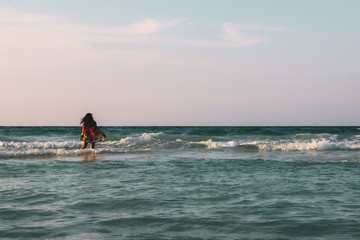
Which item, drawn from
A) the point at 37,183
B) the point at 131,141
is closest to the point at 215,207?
the point at 37,183

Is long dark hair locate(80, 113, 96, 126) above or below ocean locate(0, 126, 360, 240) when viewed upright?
above

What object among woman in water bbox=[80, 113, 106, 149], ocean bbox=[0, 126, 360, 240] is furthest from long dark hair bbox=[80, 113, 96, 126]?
ocean bbox=[0, 126, 360, 240]

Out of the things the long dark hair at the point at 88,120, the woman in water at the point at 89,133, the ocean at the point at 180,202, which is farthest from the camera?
the long dark hair at the point at 88,120

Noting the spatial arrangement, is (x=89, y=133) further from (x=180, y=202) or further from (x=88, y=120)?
(x=180, y=202)

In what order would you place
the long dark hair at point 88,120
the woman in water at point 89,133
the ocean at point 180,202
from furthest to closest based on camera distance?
the long dark hair at point 88,120, the woman in water at point 89,133, the ocean at point 180,202

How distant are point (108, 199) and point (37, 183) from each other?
229 cm

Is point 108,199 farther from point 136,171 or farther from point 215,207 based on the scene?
point 136,171

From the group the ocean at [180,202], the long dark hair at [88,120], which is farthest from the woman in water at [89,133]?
the ocean at [180,202]

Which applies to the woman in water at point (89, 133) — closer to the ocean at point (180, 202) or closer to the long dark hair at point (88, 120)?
the long dark hair at point (88, 120)

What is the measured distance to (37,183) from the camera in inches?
305

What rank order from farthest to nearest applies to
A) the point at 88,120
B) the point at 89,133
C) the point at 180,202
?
the point at 88,120
the point at 89,133
the point at 180,202

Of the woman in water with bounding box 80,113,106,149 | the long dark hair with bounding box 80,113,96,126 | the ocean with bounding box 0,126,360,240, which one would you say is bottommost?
the ocean with bounding box 0,126,360,240

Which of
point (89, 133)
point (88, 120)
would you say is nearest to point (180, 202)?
point (89, 133)

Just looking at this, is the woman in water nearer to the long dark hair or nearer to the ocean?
the long dark hair
